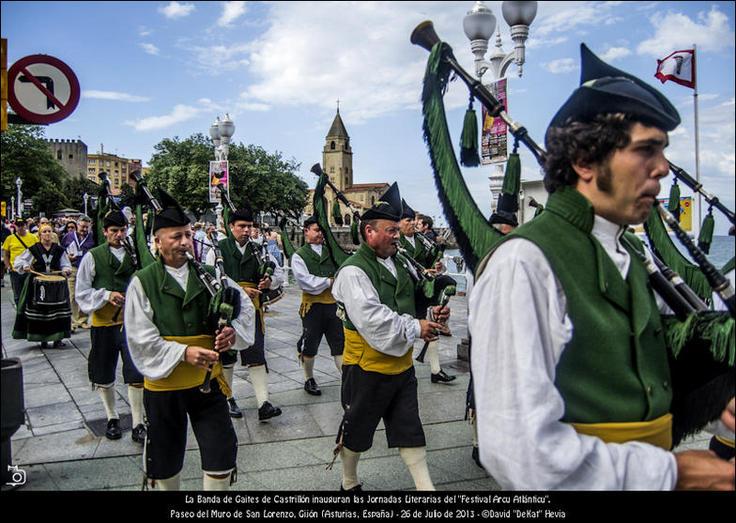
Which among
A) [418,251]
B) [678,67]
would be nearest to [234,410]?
[418,251]

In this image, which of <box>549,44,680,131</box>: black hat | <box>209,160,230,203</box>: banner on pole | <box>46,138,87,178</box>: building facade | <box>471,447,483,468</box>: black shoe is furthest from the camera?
<box>46,138,87,178</box>: building facade

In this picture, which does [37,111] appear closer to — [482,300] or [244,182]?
[482,300]

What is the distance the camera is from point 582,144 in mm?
1699

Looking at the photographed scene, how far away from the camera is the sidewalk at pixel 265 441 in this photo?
4379 millimetres

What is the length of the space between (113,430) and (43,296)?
4.90 metres

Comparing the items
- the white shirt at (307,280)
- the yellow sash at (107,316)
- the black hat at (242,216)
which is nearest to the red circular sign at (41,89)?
the yellow sash at (107,316)

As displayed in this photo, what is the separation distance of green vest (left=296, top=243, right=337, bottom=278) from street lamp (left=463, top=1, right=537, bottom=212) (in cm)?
261

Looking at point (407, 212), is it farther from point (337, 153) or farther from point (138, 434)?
point (337, 153)

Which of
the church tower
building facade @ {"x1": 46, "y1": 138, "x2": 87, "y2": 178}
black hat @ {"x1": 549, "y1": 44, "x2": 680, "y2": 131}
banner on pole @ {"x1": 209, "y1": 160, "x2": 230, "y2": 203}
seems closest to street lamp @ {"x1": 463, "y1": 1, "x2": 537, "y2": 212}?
black hat @ {"x1": 549, "y1": 44, "x2": 680, "y2": 131}

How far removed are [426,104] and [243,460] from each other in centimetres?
360

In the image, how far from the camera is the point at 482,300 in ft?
5.13

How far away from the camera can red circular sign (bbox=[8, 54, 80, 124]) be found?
4.34 meters

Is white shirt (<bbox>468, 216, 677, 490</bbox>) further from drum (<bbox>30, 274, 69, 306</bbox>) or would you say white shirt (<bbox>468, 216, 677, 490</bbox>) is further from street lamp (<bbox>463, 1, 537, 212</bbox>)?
drum (<bbox>30, 274, 69, 306</bbox>)
